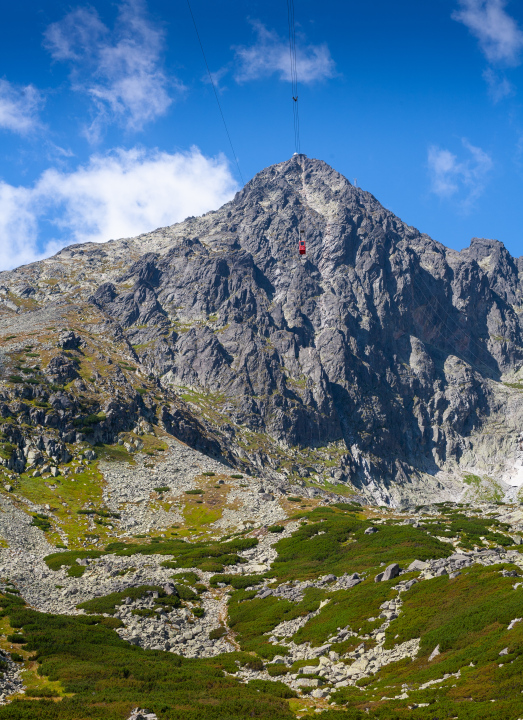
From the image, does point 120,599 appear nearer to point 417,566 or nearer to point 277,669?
point 277,669

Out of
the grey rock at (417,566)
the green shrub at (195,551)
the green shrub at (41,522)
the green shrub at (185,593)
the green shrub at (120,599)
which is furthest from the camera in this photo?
the green shrub at (41,522)

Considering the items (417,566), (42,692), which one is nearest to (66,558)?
(42,692)

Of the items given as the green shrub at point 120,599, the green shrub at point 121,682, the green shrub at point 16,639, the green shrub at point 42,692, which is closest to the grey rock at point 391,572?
the green shrub at point 121,682

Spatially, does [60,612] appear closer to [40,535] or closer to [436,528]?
[40,535]

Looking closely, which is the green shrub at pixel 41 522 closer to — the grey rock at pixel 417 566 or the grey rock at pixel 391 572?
the grey rock at pixel 391 572

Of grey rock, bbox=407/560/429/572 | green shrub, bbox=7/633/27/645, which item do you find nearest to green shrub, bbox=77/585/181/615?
green shrub, bbox=7/633/27/645

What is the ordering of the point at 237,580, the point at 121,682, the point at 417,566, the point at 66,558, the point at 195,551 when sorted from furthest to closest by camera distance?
the point at 195,551 → the point at 66,558 → the point at 237,580 → the point at 417,566 → the point at 121,682

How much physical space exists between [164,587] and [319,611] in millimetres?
19136

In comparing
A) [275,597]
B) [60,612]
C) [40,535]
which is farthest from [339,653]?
[40,535]

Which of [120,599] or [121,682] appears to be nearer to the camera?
[121,682]

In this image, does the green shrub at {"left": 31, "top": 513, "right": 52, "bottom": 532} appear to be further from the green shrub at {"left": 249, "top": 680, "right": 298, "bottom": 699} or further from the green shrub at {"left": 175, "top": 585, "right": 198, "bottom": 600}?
the green shrub at {"left": 249, "top": 680, "right": 298, "bottom": 699}

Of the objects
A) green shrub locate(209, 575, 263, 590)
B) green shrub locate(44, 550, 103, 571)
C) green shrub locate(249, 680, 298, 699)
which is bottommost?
green shrub locate(249, 680, 298, 699)

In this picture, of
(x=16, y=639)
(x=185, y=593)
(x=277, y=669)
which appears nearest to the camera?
(x=277, y=669)

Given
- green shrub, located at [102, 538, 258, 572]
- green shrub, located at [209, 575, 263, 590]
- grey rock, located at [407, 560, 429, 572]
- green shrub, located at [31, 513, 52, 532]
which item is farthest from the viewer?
green shrub, located at [31, 513, 52, 532]
